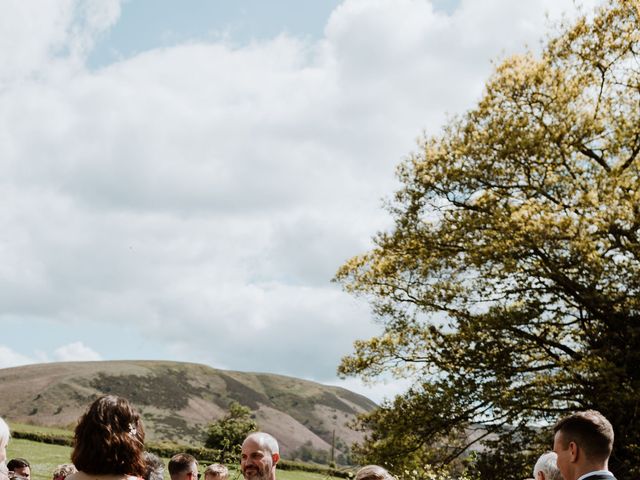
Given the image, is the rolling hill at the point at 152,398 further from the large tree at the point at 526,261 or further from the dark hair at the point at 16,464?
the dark hair at the point at 16,464

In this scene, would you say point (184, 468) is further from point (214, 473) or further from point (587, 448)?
point (587, 448)

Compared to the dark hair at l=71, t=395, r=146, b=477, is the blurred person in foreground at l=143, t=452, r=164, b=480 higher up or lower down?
lower down

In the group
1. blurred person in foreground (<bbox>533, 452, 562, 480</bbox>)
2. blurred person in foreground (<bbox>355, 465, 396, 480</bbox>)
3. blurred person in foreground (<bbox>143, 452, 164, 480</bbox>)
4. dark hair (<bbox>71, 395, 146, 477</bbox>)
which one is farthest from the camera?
blurred person in foreground (<bbox>143, 452, 164, 480</bbox>)

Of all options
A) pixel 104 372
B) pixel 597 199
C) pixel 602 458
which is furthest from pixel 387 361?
pixel 104 372

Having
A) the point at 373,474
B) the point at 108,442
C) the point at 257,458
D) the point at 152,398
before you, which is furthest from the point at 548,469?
the point at 152,398

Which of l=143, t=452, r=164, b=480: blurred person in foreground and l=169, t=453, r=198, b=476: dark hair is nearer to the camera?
l=169, t=453, r=198, b=476: dark hair

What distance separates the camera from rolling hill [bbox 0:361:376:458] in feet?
439

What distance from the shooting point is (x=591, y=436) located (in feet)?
14.9

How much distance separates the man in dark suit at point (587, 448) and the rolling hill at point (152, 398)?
113850mm

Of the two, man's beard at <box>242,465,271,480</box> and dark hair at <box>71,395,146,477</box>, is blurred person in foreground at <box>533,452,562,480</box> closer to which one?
man's beard at <box>242,465,271,480</box>

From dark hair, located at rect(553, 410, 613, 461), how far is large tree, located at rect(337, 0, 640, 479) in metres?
13.4

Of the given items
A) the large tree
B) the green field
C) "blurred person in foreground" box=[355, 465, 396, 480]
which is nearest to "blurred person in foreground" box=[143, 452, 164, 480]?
"blurred person in foreground" box=[355, 465, 396, 480]

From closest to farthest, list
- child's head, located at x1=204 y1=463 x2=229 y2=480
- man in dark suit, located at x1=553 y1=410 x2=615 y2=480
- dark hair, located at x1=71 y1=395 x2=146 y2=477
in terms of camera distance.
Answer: dark hair, located at x1=71 y1=395 x2=146 y2=477 < man in dark suit, located at x1=553 y1=410 x2=615 y2=480 < child's head, located at x1=204 y1=463 x2=229 y2=480

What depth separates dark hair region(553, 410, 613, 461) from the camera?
14.9ft
